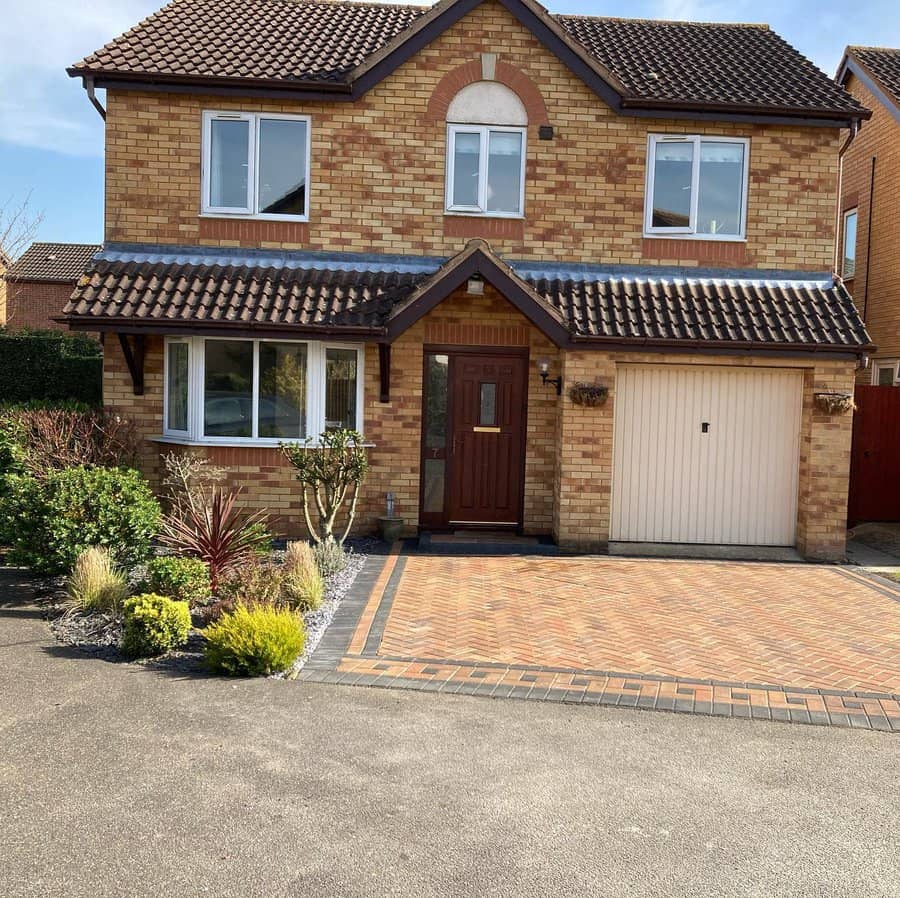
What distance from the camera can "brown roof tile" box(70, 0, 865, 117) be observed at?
1240 centimetres

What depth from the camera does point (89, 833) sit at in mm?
4555

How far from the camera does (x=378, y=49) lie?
12.7 m

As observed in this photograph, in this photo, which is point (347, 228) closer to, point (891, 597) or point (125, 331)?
point (125, 331)

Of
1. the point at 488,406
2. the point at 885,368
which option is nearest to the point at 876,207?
the point at 885,368

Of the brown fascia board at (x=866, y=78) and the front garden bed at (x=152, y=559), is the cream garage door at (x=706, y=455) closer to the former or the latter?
the front garden bed at (x=152, y=559)

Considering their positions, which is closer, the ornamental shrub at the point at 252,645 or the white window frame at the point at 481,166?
the ornamental shrub at the point at 252,645

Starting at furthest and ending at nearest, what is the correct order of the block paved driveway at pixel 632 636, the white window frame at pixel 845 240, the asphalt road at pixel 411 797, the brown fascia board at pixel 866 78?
1. the white window frame at pixel 845 240
2. the brown fascia board at pixel 866 78
3. the block paved driveway at pixel 632 636
4. the asphalt road at pixel 411 797

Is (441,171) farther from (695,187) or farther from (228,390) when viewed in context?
(228,390)

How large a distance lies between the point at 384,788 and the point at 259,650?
2.11m

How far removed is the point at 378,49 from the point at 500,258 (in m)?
3.46

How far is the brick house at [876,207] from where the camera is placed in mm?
17219

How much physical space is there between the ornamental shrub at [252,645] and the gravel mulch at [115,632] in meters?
0.12

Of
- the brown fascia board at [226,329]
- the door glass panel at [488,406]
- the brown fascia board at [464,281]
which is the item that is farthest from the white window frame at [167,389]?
the door glass panel at [488,406]

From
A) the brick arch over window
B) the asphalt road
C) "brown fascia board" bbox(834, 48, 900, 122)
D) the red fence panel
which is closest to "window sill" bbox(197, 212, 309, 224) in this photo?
the brick arch over window
